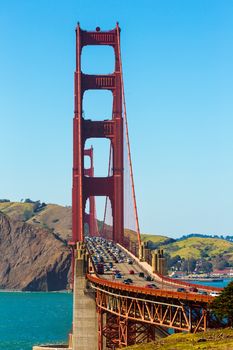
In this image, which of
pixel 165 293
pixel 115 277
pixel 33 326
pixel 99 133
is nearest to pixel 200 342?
pixel 165 293

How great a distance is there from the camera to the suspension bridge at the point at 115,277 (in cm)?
6041

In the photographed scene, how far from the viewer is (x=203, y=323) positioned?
5562 centimetres

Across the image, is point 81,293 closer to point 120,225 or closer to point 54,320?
point 120,225

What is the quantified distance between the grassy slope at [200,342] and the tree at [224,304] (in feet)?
3.25

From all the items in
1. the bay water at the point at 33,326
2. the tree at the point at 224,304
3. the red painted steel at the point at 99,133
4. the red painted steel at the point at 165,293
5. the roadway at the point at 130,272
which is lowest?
the bay water at the point at 33,326

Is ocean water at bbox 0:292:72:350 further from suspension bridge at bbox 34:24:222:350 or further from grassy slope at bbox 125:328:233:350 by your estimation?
grassy slope at bbox 125:328:233:350

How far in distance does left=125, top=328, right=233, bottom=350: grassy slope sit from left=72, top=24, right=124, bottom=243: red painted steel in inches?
3883

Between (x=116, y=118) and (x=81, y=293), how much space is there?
228 feet

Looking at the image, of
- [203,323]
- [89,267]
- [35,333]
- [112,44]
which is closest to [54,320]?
[35,333]

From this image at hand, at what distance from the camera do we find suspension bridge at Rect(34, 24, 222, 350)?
60406 millimetres

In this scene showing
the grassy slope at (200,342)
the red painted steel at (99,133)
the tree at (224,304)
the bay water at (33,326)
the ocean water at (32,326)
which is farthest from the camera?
the red painted steel at (99,133)

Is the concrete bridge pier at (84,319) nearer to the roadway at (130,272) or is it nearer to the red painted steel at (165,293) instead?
the roadway at (130,272)

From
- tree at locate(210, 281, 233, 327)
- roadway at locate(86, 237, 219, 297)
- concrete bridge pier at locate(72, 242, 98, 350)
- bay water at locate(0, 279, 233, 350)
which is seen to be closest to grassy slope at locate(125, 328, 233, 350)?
tree at locate(210, 281, 233, 327)

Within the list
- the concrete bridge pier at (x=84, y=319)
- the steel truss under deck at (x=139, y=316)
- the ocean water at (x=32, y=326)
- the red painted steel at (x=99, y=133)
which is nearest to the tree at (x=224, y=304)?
the steel truss under deck at (x=139, y=316)
